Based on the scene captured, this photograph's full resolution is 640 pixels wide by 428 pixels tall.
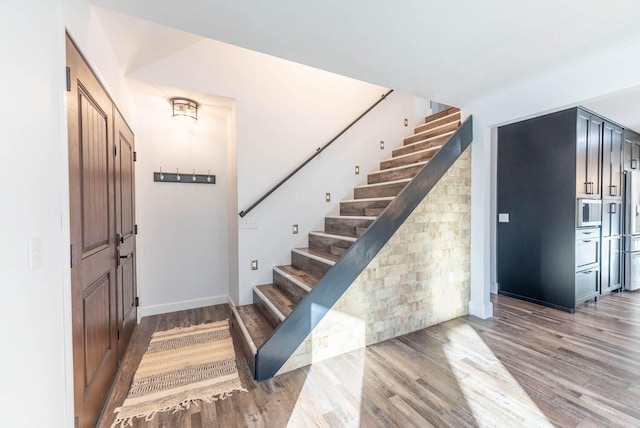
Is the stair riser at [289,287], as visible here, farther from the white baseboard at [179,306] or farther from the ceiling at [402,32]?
the ceiling at [402,32]

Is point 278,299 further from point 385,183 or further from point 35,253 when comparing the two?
point 35,253

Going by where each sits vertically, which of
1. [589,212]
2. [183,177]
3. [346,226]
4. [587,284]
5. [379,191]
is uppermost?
[183,177]

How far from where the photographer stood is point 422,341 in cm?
253

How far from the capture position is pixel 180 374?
2.04 meters

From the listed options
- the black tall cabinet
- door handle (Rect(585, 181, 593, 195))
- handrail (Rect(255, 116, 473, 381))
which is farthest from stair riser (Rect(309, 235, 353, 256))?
door handle (Rect(585, 181, 593, 195))

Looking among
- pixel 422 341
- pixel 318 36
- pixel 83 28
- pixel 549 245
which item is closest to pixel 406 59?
pixel 318 36

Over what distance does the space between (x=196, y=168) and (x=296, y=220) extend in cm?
136

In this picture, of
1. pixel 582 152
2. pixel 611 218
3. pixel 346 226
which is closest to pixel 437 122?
pixel 582 152

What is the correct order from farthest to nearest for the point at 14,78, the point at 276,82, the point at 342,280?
the point at 276,82 → the point at 342,280 → the point at 14,78

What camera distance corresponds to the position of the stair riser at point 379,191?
303cm

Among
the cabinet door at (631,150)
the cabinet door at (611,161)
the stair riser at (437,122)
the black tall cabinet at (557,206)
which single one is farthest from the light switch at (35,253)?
the cabinet door at (631,150)

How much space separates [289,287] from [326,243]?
2.06 feet

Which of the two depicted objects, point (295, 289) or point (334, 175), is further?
point (334, 175)

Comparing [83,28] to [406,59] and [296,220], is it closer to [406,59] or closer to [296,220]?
[406,59]
